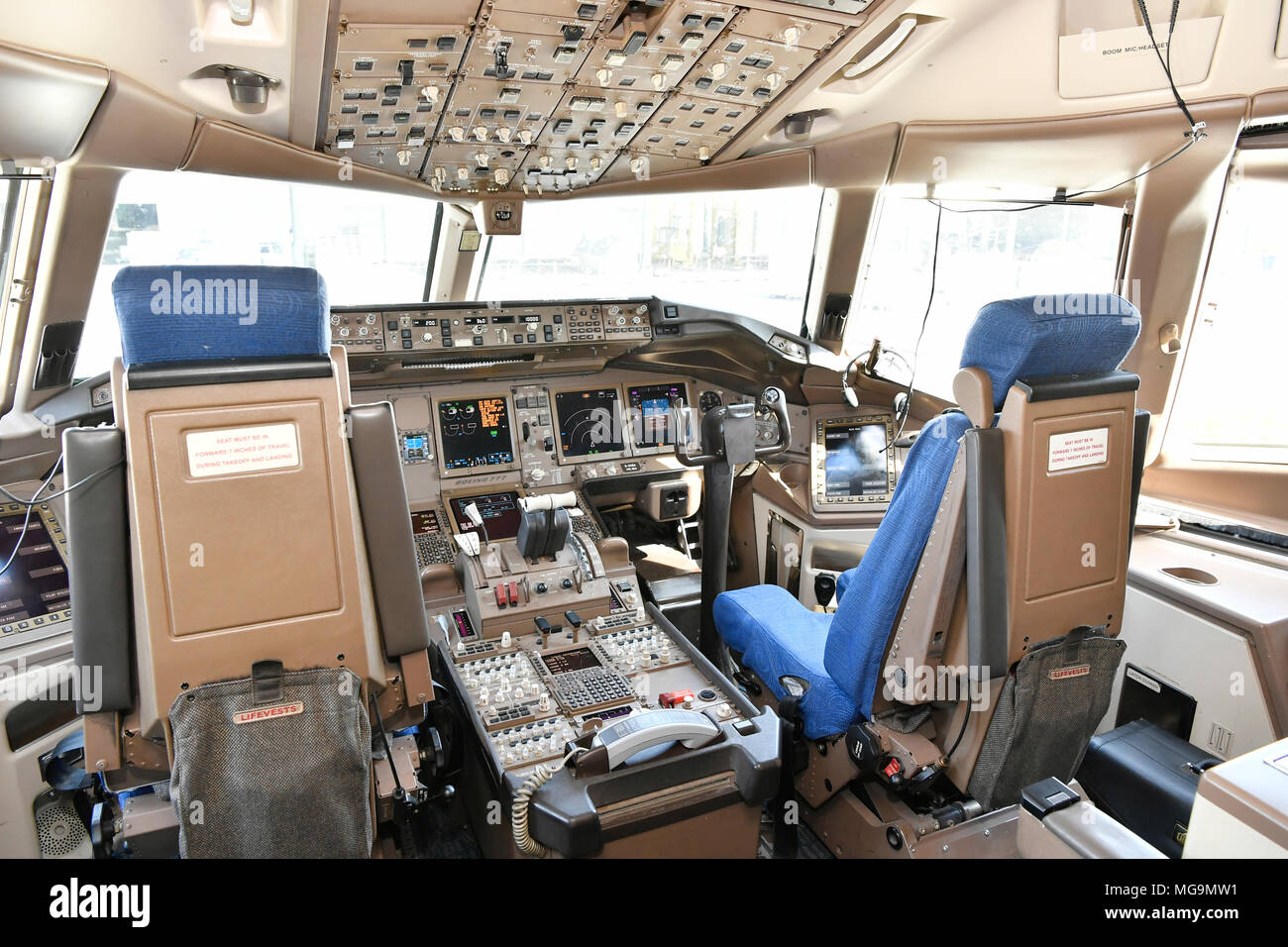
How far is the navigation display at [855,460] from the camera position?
362cm

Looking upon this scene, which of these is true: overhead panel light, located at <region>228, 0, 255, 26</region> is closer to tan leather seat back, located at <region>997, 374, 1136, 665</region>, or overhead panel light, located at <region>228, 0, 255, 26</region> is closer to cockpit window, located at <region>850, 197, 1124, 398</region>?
tan leather seat back, located at <region>997, 374, 1136, 665</region>

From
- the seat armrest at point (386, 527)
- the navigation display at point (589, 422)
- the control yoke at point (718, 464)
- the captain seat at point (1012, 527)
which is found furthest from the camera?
the navigation display at point (589, 422)

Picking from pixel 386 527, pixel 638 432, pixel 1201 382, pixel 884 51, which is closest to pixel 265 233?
pixel 638 432

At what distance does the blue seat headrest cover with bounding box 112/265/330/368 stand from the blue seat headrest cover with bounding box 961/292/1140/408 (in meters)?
1.42

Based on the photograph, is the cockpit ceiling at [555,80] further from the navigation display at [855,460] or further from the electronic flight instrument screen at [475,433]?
the navigation display at [855,460]

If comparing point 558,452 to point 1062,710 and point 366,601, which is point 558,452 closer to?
point 366,601

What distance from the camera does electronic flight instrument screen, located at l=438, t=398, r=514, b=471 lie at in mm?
3311

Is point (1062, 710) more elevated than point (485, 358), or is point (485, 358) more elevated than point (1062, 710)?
point (485, 358)

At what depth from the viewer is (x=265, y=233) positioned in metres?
3.24

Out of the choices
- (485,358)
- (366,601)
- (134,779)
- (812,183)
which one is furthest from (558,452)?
(134,779)

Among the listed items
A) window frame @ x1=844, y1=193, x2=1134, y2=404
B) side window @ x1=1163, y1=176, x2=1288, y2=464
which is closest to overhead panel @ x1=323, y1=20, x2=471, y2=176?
window frame @ x1=844, y1=193, x2=1134, y2=404

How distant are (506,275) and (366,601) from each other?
2.64 m

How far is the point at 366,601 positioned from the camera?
1660 millimetres

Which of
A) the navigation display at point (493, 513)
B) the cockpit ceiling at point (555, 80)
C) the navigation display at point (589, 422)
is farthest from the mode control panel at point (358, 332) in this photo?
the navigation display at point (589, 422)
